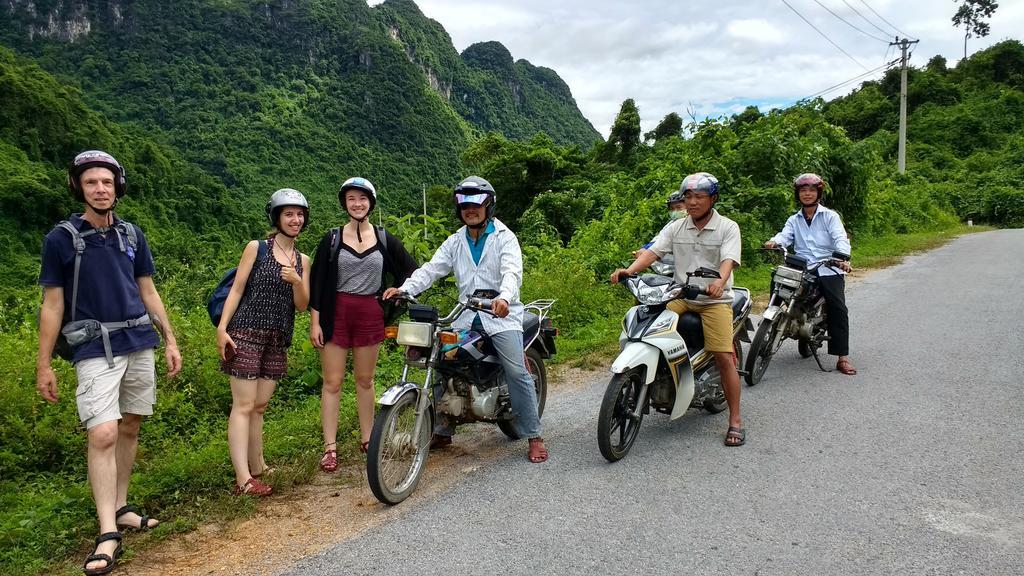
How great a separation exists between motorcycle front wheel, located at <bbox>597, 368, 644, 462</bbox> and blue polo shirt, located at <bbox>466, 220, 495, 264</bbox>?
3.77 feet

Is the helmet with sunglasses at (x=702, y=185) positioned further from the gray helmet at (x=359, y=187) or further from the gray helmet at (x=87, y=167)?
the gray helmet at (x=87, y=167)

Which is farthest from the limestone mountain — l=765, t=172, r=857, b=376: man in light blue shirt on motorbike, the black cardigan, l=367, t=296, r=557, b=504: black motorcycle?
l=367, t=296, r=557, b=504: black motorcycle

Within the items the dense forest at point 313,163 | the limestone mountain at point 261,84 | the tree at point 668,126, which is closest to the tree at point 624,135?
the dense forest at point 313,163

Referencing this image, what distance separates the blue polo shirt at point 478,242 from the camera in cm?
404

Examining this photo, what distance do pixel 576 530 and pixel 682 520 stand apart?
56 cm

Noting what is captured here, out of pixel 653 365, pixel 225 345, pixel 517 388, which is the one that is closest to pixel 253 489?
pixel 225 345

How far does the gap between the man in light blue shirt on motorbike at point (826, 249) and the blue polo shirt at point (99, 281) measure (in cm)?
521

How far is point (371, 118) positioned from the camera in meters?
88.9

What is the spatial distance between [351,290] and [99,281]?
1.37m

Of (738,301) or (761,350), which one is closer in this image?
(738,301)

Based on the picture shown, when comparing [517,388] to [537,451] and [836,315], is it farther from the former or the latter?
[836,315]

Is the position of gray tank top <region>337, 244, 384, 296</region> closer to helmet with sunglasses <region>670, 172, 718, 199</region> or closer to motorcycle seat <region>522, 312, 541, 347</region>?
motorcycle seat <region>522, 312, 541, 347</region>

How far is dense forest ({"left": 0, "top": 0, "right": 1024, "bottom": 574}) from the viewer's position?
175 inches

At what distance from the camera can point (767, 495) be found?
138 inches
